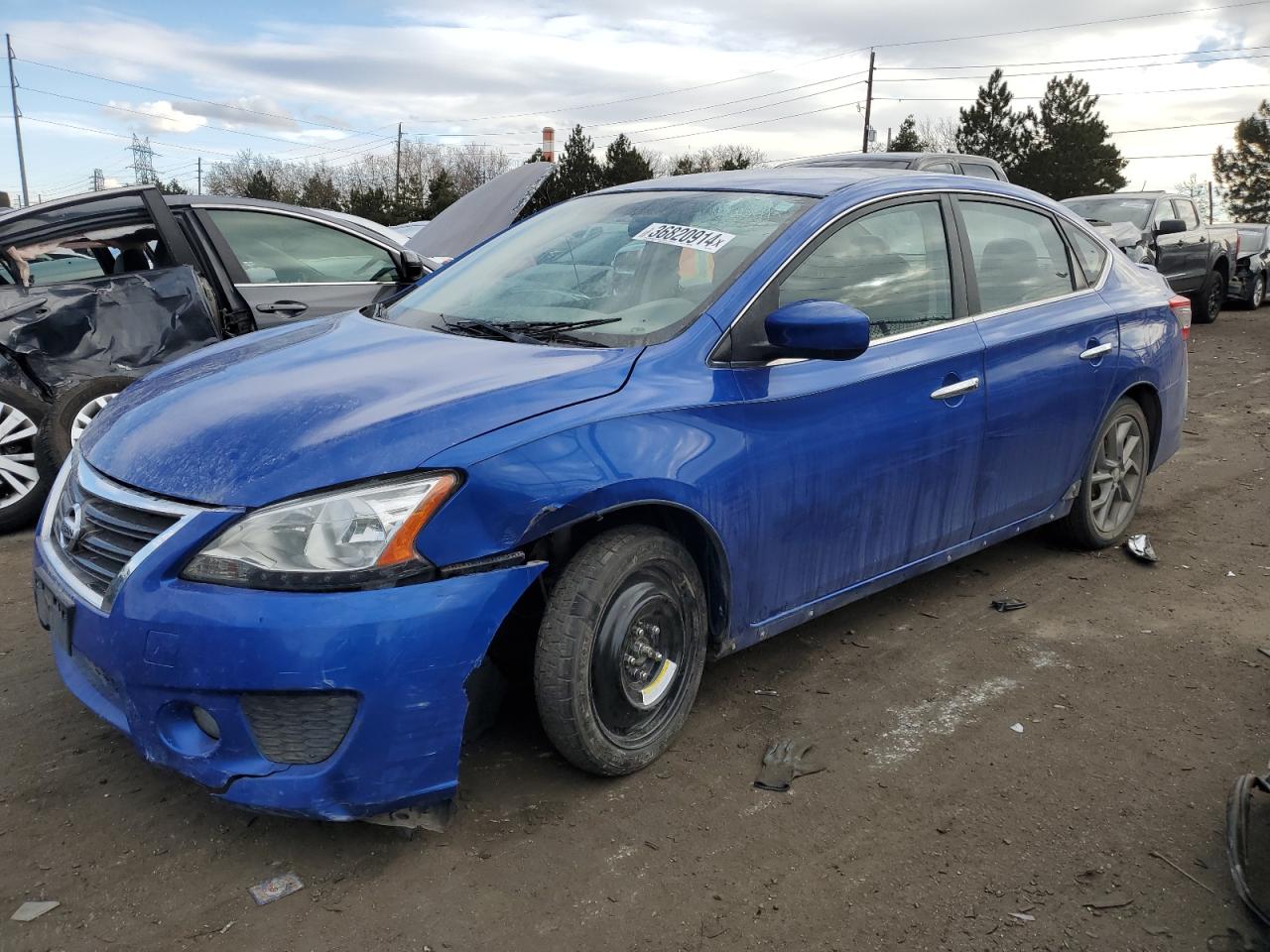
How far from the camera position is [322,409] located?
2.66 metres

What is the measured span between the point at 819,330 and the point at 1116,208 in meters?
12.8

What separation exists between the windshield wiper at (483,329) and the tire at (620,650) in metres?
0.71

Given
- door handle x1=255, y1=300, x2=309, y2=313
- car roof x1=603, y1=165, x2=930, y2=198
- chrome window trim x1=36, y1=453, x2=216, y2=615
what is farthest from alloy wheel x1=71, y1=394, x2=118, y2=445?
car roof x1=603, y1=165, x2=930, y2=198

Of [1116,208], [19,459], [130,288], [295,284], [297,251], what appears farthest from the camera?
[1116,208]

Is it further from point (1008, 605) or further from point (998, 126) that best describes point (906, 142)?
point (1008, 605)

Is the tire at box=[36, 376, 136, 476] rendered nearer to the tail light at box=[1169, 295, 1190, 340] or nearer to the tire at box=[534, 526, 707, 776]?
the tire at box=[534, 526, 707, 776]

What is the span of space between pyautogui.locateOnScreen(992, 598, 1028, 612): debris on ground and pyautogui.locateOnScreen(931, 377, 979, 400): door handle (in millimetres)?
1036

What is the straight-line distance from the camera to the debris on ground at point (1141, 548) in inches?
192

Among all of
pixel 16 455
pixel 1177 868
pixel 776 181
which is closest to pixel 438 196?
pixel 16 455

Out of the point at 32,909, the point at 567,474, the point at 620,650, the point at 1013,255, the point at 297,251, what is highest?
the point at 1013,255

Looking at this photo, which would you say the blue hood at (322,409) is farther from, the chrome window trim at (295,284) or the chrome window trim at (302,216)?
the chrome window trim at (302,216)

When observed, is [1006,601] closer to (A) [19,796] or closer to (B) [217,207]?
(A) [19,796]

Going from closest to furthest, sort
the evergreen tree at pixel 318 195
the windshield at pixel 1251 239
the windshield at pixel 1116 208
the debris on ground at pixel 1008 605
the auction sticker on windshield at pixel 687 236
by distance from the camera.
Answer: the auction sticker on windshield at pixel 687 236 < the debris on ground at pixel 1008 605 < the windshield at pixel 1116 208 < the windshield at pixel 1251 239 < the evergreen tree at pixel 318 195

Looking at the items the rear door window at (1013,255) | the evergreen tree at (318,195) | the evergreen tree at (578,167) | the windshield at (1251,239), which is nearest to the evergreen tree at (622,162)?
the evergreen tree at (578,167)
